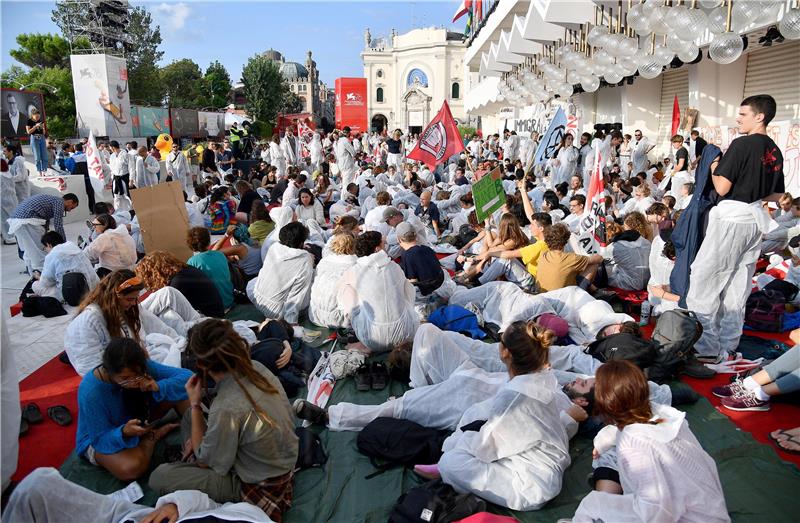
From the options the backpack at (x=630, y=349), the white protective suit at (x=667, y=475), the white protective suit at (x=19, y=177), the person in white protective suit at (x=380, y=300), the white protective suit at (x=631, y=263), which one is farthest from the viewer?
the white protective suit at (x=19, y=177)

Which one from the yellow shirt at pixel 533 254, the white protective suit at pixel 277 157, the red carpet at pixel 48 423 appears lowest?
the red carpet at pixel 48 423

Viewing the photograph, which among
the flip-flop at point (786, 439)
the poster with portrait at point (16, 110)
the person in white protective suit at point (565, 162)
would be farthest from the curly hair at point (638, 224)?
the poster with portrait at point (16, 110)

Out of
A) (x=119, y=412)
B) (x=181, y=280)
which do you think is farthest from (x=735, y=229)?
(x=181, y=280)

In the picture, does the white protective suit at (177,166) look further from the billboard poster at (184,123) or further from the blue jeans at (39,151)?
the billboard poster at (184,123)

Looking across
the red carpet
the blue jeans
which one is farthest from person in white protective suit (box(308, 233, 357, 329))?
the blue jeans

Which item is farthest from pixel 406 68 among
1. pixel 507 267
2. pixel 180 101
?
pixel 507 267

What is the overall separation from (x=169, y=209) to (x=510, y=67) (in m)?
18.7

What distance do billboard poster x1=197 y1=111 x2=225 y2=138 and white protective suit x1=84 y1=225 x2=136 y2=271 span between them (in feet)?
96.3

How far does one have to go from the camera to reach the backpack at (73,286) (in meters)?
5.91

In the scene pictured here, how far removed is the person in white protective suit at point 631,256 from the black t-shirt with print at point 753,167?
6.47ft

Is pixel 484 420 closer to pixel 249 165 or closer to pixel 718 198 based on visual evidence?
pixel 718 198

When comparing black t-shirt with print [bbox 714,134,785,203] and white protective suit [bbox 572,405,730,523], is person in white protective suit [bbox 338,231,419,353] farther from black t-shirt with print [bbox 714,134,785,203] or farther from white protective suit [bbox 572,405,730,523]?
black t-shirt with print [bbox 714,134,785,203]

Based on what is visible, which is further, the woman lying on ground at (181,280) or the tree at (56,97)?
the tree at (56,97)

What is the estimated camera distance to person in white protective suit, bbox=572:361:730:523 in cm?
233
